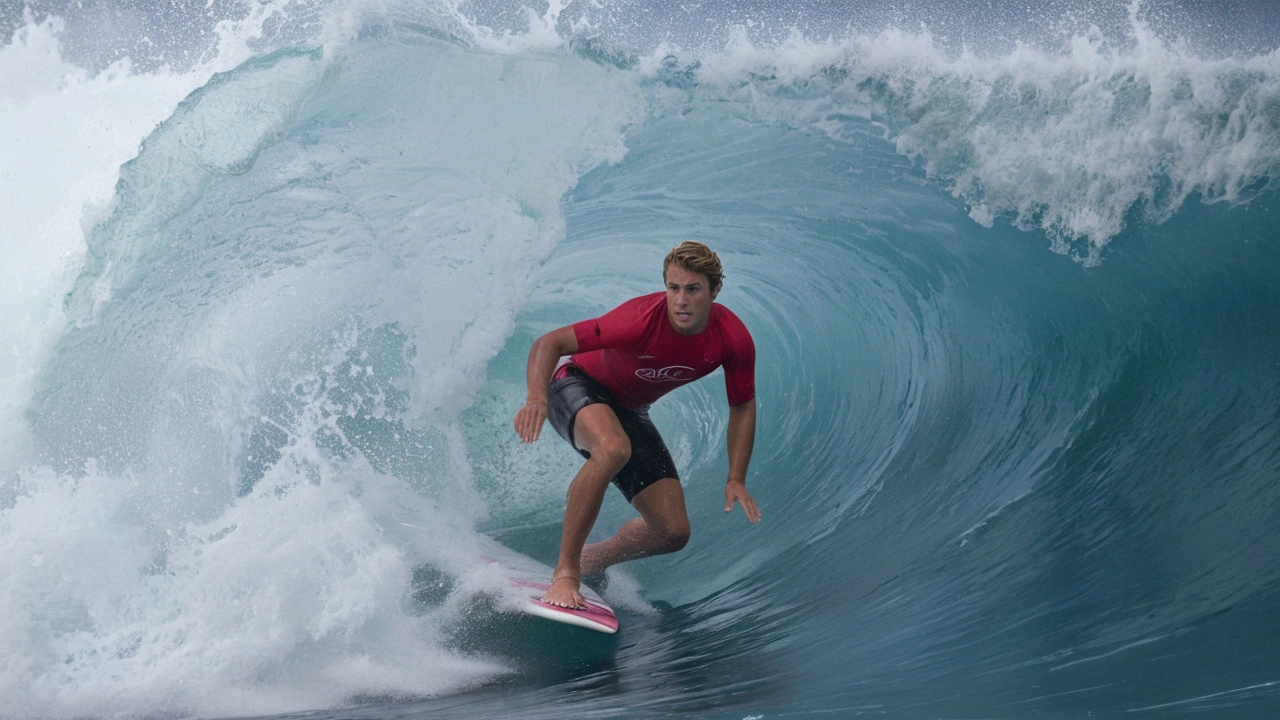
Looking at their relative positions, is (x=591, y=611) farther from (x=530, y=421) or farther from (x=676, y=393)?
(x=676, y=393)

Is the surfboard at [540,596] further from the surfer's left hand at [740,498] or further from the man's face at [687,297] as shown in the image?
the man's face at [687,297]

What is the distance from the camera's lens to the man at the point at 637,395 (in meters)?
3.25

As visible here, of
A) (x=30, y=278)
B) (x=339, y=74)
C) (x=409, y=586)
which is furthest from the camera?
(x=30, y=278)

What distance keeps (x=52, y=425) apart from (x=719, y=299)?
413cm

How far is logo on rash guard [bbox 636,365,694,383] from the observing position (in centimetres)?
352

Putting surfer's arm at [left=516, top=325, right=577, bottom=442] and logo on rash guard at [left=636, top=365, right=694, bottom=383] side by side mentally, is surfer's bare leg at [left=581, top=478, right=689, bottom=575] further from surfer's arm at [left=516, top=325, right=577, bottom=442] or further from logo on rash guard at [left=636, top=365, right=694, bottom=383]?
surfer's arm at [left=516, top=325, right=577, bottom=442]

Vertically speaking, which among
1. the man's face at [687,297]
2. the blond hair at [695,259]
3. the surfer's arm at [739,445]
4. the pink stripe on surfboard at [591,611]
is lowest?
the pink stripe on surfboard at [591,611]

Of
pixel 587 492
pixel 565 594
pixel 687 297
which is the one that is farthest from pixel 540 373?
pixel 565 594

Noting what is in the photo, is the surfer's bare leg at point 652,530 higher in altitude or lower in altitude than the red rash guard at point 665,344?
lower

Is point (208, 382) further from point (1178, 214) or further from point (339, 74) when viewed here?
point (1178, 214)

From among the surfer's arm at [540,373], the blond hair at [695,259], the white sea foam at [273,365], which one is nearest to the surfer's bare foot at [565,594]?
the white sea foam at [273,365]

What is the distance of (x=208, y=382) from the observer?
4.77 meters

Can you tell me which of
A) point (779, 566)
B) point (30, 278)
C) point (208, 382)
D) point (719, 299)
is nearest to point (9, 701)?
point (208, 382)

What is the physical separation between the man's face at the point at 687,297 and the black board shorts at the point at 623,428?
510mm
